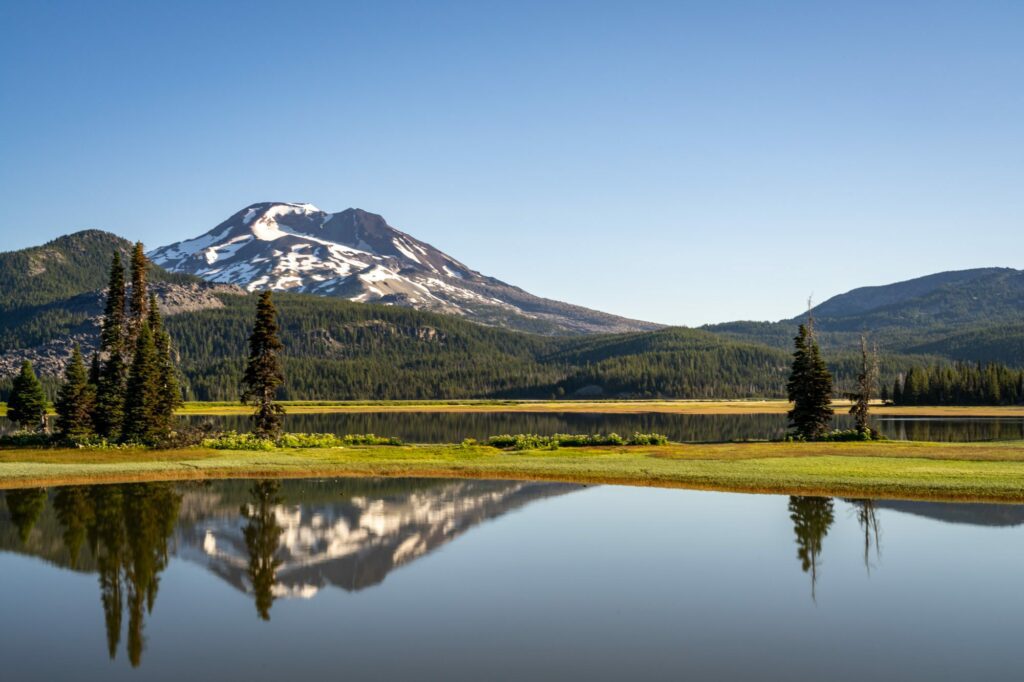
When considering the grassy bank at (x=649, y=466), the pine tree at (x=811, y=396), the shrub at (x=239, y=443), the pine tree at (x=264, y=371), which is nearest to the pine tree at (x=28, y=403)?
the grassy bank at (x=649, y=466)

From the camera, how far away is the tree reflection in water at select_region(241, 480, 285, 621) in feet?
92.4

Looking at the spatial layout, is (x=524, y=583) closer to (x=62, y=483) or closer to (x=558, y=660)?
(x=558, y=660)

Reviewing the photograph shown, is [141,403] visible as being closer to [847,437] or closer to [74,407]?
[74,407]

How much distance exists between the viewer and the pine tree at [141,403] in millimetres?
75062

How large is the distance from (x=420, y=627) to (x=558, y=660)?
4774 millimetres

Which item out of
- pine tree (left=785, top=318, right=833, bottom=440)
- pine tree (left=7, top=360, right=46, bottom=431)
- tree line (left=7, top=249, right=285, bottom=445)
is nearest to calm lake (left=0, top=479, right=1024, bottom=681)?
tree line (left=7, top=249, right=285, bottom=445)

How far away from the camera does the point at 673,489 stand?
53.4 m

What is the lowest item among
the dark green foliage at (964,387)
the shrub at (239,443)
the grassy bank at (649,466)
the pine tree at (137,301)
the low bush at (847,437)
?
the grassy bank at (649,466)

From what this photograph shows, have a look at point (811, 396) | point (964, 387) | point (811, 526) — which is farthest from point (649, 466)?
point (964, 387)

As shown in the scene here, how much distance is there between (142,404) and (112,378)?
7003 mm

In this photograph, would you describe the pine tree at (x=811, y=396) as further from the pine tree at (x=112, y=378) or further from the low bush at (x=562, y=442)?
the pine tree at (x=112, y=378)

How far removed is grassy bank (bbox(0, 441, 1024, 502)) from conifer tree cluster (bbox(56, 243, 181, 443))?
640 centimetres

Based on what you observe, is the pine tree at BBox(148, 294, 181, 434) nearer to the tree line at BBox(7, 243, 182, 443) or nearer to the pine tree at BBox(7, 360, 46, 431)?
the tree line at BBox(7, 243, 182, 443)

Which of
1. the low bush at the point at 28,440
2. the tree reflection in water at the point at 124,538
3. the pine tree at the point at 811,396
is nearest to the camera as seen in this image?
the tree reflection in water at the point at 124,538
